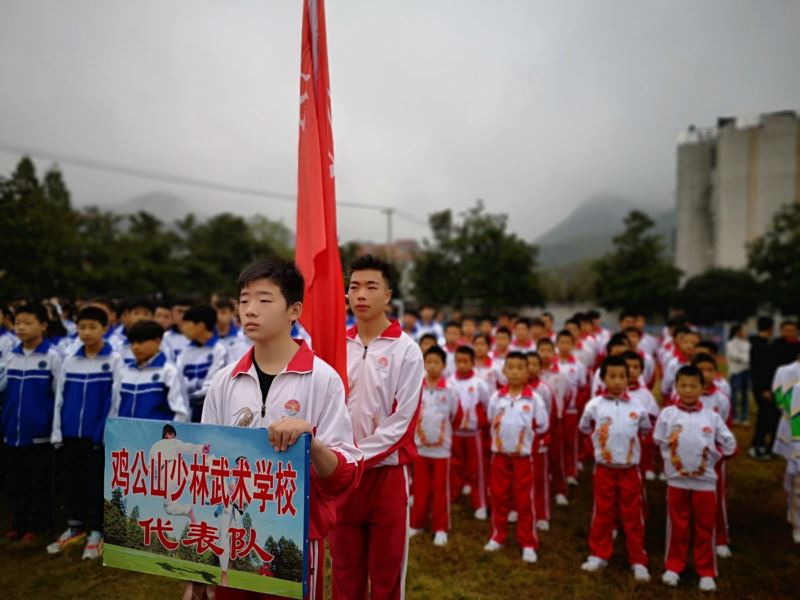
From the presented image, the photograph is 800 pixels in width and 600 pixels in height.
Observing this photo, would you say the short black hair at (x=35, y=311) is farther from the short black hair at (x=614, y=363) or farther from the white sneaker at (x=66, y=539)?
the short black hair at (x=614, y=363)

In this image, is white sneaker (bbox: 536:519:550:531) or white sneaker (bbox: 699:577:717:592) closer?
white sneaker (bbox: 699:577:717:592)

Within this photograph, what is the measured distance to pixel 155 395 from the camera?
4719 mm

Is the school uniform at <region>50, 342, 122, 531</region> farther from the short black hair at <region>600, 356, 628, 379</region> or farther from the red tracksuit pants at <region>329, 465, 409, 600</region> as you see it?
the short black hair at <region>600, 356, 628, 379</region>

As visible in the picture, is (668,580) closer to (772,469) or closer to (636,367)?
(636,367)

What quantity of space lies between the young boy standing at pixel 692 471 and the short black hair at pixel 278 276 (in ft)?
A: 12.8

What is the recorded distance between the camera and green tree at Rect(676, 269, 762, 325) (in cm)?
2802

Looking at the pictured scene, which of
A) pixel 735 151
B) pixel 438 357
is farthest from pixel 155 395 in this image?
pixel 735 151

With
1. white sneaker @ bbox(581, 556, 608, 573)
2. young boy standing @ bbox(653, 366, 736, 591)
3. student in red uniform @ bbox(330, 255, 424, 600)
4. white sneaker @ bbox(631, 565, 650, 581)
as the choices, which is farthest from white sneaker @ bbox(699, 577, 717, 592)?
student in red uniform @ bbox(330, 255, 424, 600)

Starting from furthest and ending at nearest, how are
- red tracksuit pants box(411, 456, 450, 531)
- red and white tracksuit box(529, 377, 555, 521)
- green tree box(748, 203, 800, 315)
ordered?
green tree box(748, 203, 800, 315)
red and white tracksuit box(529, 377, 555, 521)
red tracksuit pants box(411, 456, 450, 531)

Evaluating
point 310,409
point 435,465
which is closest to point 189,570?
point 310,409

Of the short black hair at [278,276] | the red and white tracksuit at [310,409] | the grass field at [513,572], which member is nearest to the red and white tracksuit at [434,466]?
the grass field at [513,572]

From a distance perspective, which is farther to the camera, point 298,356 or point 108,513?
point 298,356

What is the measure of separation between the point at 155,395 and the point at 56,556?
1695mm

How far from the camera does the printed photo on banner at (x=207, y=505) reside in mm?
1832
